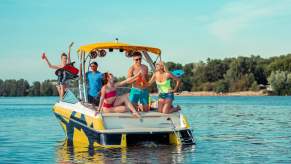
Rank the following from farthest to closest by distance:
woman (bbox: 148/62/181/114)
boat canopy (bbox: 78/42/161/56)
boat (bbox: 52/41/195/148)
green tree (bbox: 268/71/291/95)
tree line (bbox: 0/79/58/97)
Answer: tree line (bbox: 0/79/58/97)
green tree (bbox: 268/71/291/95)
boat canopy (bbox: 78/42/161/56)
woman (bbox: 148/62/181/114)
boat (bbox: 52/41/195/148)

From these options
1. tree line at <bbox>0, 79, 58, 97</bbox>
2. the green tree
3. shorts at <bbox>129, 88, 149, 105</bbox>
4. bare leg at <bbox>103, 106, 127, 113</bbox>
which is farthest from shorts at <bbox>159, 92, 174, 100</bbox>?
tree line at <bbox>0, 79, 58, 97</bbox>

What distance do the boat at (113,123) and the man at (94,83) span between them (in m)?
0.22

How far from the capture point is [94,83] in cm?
1579

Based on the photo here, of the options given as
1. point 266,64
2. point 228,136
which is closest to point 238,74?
point 266,64

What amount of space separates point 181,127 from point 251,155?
6.08ft

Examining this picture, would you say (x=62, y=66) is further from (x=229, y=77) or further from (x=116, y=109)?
(x=229, y=77)

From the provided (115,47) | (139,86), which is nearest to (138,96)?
(139,86)

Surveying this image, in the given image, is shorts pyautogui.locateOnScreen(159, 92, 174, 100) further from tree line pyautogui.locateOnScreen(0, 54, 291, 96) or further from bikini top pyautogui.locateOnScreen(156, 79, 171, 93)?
tree line pyautogui.locateOnScreen(0, 54, 291, 96)

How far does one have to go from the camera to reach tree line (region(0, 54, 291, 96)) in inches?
4004

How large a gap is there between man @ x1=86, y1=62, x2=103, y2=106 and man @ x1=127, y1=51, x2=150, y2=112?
3.61 feet

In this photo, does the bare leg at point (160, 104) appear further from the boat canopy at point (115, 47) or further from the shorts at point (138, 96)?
the boat canopy at point (115, 47)

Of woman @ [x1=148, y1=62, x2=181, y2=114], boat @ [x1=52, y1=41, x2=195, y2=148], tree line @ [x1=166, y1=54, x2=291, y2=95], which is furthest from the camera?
tree line @ [x1=166, y1=54, x2=291, y2=95]

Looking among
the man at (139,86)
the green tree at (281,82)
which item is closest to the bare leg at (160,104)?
the man at (139,86)

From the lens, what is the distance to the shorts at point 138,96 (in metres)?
15.0
